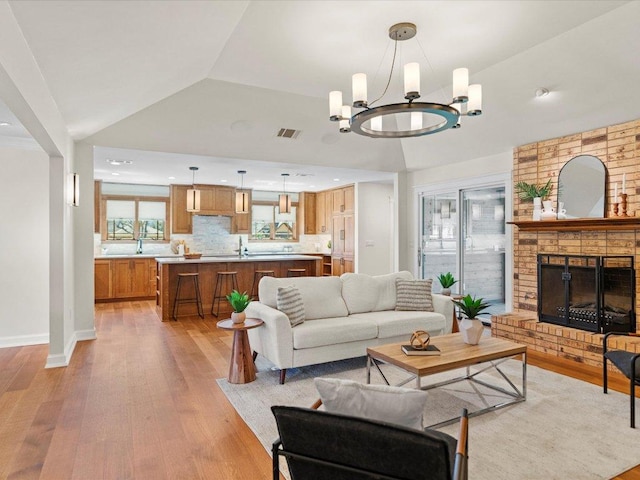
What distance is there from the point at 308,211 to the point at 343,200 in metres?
1.48

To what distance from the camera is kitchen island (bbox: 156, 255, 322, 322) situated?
22.1 ft

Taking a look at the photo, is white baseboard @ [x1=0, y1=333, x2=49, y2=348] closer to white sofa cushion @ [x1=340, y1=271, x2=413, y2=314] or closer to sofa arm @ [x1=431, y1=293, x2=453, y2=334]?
white sofa cushion @ [x1=340, y1=271, x2=413, y2=314]

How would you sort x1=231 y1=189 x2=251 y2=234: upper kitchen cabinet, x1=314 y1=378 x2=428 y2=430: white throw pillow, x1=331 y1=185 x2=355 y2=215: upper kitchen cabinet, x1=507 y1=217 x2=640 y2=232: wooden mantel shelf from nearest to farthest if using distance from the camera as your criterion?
1. x1=314 y1=378 x2=428 y2=430: white throw pillow
2. x1=507 y1=217 x2=640 y2=232: wooden mantel shelf
3. x1=331 y1=185 x2=355 y2=215: upper kitchen cabinet
4. x1=231 y1=189 x2=251 y2=234: upper kitchen cabinet

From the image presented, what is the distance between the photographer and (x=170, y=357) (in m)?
4.56

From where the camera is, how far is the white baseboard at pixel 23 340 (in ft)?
16.3

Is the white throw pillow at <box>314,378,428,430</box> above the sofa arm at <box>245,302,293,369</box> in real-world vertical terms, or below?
above

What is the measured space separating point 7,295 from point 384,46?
5.27 m

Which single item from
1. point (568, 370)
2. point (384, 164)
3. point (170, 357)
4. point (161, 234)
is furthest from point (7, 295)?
point (568, 370)

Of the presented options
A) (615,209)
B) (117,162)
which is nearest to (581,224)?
(615,209)

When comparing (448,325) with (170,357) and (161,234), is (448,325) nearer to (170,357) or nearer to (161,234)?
(170,357)

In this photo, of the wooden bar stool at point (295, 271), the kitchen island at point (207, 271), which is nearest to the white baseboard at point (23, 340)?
the kitchen island at point (207, 271)

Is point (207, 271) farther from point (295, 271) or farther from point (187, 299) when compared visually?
point (295, 271)

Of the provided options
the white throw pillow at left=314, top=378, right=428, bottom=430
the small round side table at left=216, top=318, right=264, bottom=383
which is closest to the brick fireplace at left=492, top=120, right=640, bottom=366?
the small round side table at left=216, top=318, right=264, bottom=383

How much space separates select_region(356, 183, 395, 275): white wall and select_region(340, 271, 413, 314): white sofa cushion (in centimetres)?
422
